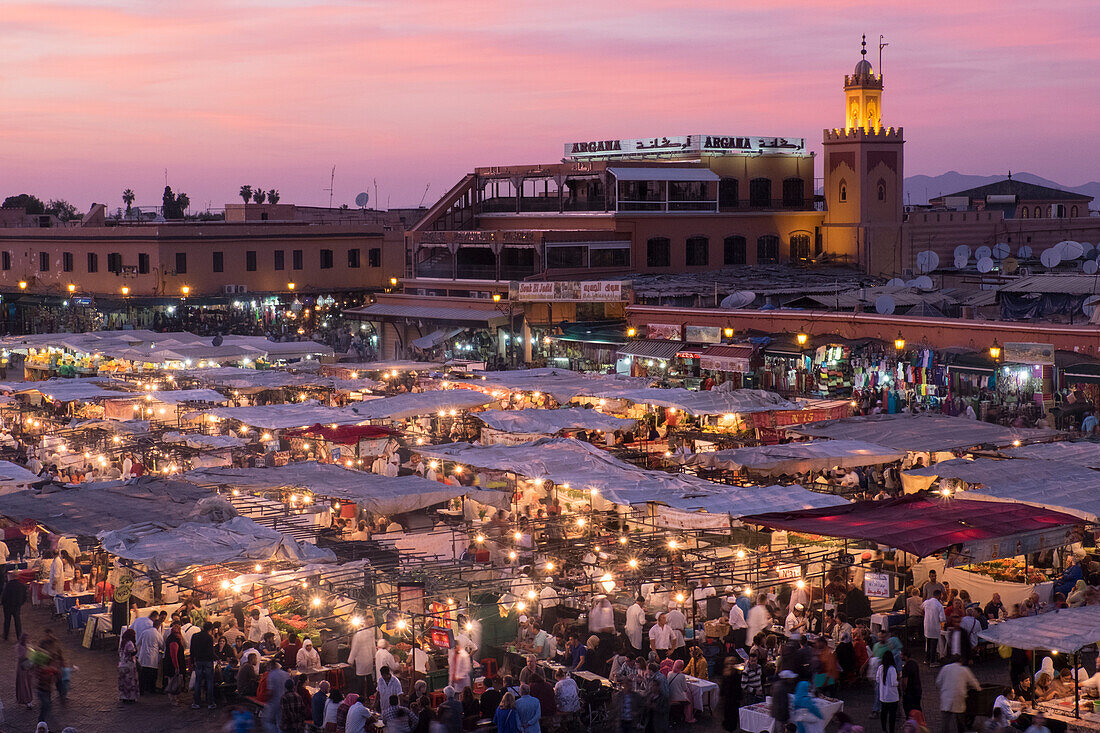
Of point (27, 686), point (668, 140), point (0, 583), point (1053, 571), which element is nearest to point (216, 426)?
point (0, 583)

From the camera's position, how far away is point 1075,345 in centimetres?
3116

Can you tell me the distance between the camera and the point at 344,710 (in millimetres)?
14656

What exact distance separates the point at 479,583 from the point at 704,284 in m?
33.5

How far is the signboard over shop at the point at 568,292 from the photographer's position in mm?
45562

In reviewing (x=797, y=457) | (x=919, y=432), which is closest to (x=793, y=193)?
(x=919, y=432)

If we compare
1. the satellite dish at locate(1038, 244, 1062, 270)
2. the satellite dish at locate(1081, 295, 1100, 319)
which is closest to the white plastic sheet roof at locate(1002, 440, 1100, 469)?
the satellite dish at locate(1081, 295, 1100, 319)

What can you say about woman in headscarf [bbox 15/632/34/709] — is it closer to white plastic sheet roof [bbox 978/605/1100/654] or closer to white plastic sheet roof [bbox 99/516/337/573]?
white plastic sheet roof [bbox 99/516/337/573]

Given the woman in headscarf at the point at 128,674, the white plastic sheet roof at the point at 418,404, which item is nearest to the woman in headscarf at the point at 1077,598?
the woman in headscarf at the point at 128,674

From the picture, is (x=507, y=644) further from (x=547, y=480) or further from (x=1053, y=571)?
(x=1053, y=571)

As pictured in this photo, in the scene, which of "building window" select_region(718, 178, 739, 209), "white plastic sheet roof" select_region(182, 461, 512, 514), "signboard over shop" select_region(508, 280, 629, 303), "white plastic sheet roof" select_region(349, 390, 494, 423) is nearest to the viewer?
"white plastic sheet roof" select_region(182, 461, 512, 514)

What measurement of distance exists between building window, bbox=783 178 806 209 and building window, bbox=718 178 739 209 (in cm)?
279

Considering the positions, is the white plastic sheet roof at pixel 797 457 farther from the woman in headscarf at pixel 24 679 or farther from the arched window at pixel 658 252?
the arched window at pixel 658 252

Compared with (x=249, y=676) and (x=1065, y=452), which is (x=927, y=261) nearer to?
(x=1065, y=452)

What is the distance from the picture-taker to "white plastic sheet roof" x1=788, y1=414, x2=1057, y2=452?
24.6 m
